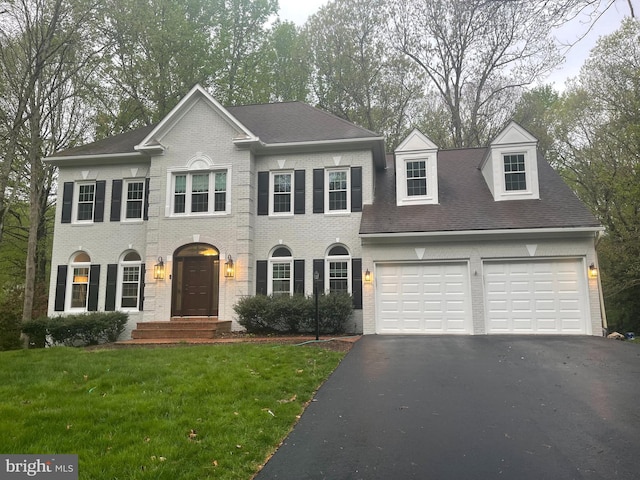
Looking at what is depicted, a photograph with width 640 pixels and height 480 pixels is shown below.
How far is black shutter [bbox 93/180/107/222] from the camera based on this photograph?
51.3ft

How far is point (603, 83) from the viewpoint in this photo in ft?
64.8

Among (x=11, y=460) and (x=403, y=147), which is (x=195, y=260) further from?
(x=11, y=460)

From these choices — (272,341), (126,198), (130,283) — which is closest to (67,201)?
(126,198)

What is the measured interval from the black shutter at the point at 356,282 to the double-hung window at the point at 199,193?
4.72 metres

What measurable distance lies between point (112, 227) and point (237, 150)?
17.7 feet

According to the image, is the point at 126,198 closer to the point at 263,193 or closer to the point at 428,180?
the point at 263,193

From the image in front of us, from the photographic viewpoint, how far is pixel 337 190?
1455 cm

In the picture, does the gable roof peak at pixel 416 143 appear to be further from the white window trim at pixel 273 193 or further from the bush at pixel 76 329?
the bush at pixel 76 329

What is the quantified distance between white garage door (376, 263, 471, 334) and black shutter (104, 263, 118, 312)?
907cm

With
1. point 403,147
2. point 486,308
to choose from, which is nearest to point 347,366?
point 486,308

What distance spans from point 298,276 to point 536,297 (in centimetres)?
713

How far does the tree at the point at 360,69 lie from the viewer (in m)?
23.2

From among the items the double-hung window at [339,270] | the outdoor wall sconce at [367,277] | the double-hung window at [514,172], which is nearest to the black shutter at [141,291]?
the double-hung window at [339,270]

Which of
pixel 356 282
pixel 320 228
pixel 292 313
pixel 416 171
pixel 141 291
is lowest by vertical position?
pixel 292 313
